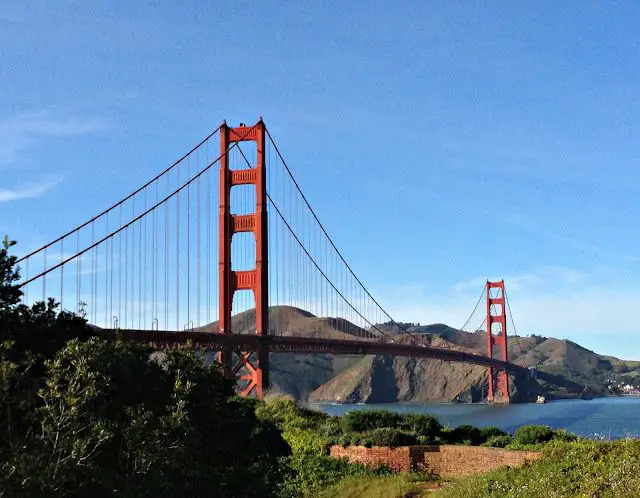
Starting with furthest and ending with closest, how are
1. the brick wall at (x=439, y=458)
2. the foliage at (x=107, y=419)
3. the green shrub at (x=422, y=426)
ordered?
1. the green shrub at (x=422, y=426)
2. the brick wall at (x=439, y=458)
3. the foliage at (x=107, y=419)

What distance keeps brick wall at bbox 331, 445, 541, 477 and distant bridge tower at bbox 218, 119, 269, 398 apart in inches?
996

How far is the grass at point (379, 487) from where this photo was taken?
75.6 feet

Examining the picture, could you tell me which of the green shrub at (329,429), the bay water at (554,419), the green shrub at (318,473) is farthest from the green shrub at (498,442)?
the bay water at (554,419)

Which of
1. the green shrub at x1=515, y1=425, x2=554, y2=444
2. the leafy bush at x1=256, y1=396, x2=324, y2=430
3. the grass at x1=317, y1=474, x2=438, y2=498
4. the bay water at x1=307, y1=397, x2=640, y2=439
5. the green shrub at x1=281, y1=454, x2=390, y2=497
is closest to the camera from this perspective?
the grass at x1=317, y1=474, x2=438, y2=498

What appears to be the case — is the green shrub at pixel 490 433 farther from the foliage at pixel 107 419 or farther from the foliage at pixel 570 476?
the foliage at pixel 107 419

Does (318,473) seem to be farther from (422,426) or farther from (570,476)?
(570,476)

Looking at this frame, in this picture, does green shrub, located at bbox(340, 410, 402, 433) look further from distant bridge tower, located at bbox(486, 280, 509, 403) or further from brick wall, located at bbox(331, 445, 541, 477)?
distant bridge tower, located at bbox(486, 280, 509, 403)

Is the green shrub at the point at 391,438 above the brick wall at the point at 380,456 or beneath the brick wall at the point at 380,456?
above

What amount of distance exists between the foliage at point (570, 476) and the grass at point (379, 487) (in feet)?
5.02

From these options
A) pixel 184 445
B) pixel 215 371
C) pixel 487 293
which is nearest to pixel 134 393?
pixel 184 445

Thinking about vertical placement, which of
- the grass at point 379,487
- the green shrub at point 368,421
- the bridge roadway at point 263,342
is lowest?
the grass at point 379,487

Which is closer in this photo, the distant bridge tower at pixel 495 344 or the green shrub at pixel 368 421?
the green shrub at pixel 368 421

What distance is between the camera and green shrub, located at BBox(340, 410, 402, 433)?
30.9 metres

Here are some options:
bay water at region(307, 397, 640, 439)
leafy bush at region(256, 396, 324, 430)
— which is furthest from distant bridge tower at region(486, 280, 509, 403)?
leafy bush at region(256, 396, 324, 430)
